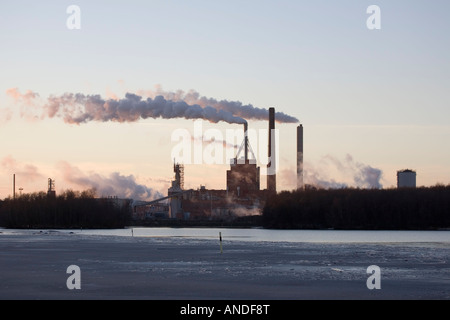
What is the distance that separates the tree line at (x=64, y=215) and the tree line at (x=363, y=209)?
35046 millimetres

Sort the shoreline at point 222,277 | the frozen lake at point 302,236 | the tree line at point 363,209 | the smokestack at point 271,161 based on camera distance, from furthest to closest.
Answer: the tree line at point 363,209, the smokestack at point 271,161, the frozen lake at point 302,236, the shoreline at point 222,277

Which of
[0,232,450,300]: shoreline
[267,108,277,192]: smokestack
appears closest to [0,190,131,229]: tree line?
[267,108,277,192]: smokestack

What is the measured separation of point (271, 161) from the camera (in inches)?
6698

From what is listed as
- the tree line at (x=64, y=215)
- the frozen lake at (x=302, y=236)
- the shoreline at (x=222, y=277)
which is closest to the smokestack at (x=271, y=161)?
the frozen lake at (x=302, y=236)

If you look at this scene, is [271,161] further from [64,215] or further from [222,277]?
[222,277]

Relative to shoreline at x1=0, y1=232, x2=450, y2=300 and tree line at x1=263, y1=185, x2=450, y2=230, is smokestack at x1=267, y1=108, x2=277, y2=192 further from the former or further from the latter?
shoreline at x1=0, y1=232, x2=450, y2=300

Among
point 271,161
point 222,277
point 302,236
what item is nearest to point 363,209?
point 271,161

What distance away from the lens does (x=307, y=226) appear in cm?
17825

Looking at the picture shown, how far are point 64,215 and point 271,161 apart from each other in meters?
47.0

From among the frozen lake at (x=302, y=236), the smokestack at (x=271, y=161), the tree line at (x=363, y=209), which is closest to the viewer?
the frozen lake at (x=302, y=236)

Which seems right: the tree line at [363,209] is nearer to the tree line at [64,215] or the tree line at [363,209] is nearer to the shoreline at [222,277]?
the tree line at [64,215]

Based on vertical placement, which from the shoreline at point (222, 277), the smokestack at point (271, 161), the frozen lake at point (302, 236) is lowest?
the frozen lake at point (302, 236)

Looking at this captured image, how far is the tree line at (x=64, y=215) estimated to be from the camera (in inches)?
6747

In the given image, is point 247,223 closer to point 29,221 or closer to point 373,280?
point 29,221
